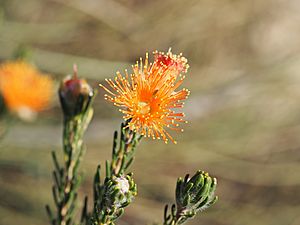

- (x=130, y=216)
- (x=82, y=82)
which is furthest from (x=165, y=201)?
(x=82, y=82)

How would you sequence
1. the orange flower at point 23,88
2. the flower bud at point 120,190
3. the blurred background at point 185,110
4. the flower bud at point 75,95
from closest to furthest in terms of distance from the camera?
the flower bud at point 120,190, the flower bud at point 75,95, the orange flower at point 23,88, the blurred background at point 185,110

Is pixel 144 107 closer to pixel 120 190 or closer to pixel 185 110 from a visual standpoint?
pixel 120 190

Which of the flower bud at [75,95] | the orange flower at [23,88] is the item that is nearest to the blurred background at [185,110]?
the orange flower at [23,88]

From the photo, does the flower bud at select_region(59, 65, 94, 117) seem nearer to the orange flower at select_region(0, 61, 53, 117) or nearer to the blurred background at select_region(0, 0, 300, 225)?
the orange flower at select_region(0, 61, 53, 117)

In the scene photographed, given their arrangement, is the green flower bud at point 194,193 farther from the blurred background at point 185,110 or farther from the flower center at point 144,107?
the blurred background at point 185,110

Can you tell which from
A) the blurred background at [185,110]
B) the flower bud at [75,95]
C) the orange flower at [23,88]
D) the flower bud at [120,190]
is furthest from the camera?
the blurred background at [185,110]

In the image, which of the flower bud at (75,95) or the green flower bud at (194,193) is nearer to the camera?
the green flower bud at (194,193)
